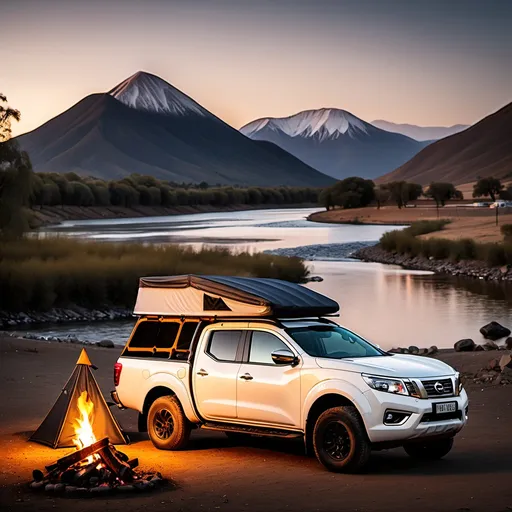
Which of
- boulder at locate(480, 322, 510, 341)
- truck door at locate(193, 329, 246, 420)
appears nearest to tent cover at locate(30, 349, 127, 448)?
truck door at locate(193, 329, 246, 420)

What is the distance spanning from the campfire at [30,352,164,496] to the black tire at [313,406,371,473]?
1871mm

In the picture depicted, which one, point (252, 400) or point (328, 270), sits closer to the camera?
point (252, 400)

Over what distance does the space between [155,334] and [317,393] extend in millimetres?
3073

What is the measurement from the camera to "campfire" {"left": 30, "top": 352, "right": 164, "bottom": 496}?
11531 mm

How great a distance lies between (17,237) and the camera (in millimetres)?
56781

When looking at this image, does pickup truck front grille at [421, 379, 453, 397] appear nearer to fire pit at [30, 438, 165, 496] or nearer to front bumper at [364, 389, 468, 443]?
front bumper at [364, 389, 468, 443]

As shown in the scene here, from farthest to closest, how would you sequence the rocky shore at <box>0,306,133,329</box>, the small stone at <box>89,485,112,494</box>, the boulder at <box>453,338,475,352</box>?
the rocky shore at <box>0,306,133,329</box>
the boulder at <box>453,338,475,352</box>
the small stone at <box>89,485,112,494</box>

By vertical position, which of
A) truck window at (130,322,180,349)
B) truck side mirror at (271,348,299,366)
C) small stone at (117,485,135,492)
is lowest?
small stone at (117,485,135,492)

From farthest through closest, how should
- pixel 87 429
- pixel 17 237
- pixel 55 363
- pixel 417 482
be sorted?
pixel 17 237 < pixel 55 363 < pixel 87 429 < pixel 417 482

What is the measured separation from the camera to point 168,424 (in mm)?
13891

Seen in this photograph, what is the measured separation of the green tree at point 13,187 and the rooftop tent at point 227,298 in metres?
43.5

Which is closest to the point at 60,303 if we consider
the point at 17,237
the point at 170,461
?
the point at 17,237

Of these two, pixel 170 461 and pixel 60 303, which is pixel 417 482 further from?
pixel 60 303

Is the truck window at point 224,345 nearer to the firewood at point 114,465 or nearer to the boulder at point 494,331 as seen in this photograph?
the firewood at point 114,465
